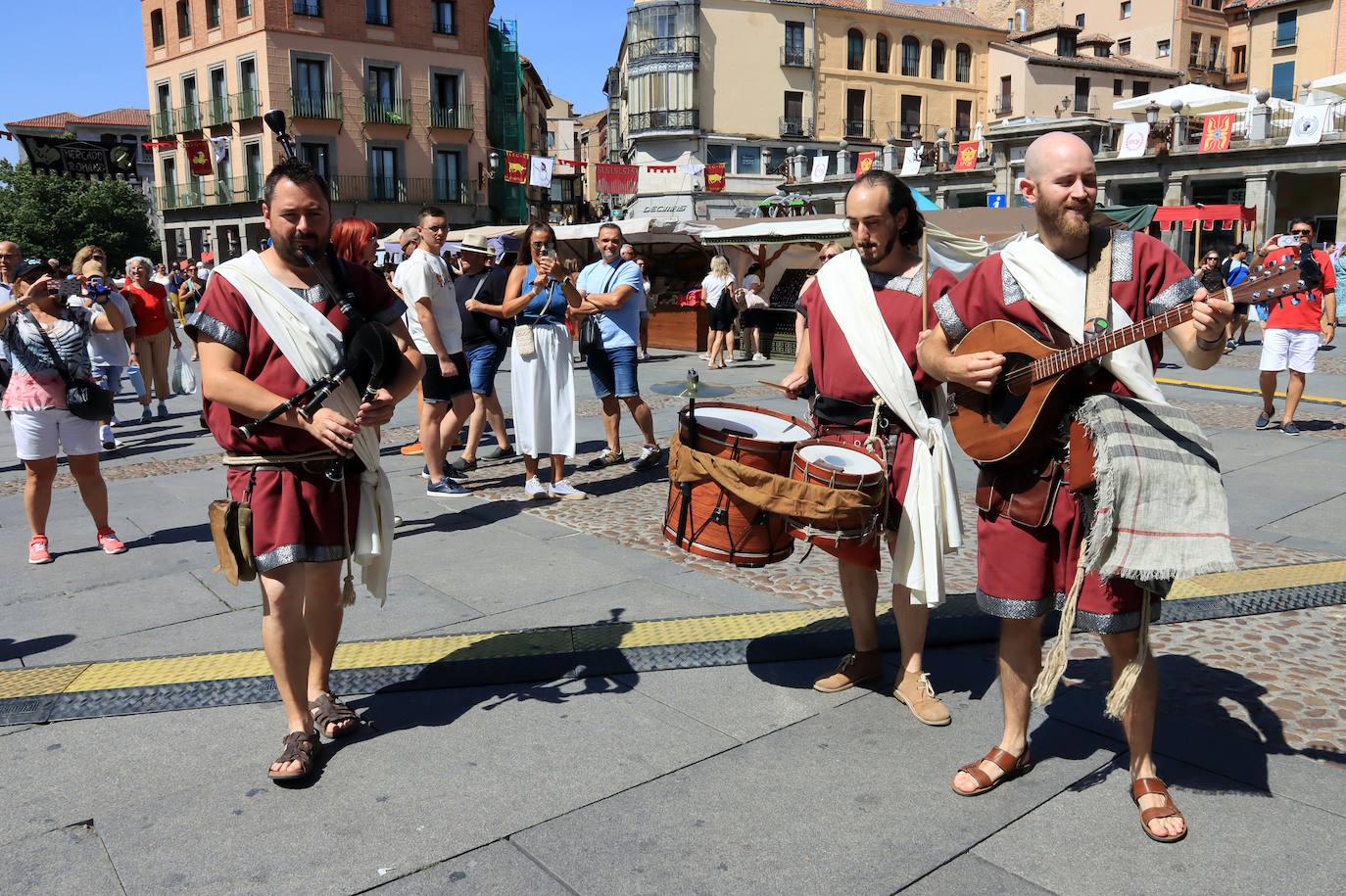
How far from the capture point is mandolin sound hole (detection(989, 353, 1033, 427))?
111 inches

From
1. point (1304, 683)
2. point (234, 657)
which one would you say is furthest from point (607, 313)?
point (1304, 683)

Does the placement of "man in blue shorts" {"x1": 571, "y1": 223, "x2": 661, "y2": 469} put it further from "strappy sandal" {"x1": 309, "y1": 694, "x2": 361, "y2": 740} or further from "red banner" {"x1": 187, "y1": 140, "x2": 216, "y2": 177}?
"red banner" {"x1": 187, "y1": 140, "x2": 216, "y2": 177}

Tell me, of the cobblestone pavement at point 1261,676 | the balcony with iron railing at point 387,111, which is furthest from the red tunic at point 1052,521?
the balcony with iron railing at point 387,111

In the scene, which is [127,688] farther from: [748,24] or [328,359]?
[748,24]

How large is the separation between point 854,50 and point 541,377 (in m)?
53.5

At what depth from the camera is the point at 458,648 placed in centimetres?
430

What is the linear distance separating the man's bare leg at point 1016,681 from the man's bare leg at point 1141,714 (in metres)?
0.23

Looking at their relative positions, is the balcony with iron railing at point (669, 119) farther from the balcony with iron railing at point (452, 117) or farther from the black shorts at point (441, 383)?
the black shorts at point (441, 383)

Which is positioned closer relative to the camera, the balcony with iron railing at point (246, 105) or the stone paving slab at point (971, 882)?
the stone paving slab at point (971, 882)

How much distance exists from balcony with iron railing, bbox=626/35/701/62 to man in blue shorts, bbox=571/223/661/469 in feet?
159

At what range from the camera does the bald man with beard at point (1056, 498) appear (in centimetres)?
271

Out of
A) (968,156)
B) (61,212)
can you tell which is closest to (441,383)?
Result: (968,156)

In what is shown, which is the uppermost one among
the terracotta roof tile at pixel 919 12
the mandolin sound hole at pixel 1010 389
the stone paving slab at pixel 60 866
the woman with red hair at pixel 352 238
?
the terracotta roof tile at pixel 919 12

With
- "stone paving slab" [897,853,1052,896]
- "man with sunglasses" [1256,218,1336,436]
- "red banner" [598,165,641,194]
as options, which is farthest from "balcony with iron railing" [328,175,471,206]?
"stone paving slab" [897,853,1052,896]
